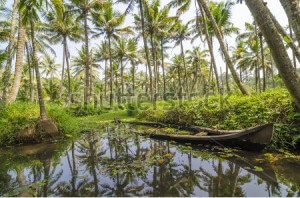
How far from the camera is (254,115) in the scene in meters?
7.96

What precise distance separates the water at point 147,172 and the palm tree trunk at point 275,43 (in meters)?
2.09

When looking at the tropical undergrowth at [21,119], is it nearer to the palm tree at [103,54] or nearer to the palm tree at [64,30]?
the palm tree at [64,30]

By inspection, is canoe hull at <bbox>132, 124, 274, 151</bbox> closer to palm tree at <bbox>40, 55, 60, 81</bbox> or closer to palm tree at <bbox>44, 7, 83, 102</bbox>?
palm tree at <bbox>44, 7, 83, 102</bbox>

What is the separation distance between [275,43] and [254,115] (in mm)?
3375

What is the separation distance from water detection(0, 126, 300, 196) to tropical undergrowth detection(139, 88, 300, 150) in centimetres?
111

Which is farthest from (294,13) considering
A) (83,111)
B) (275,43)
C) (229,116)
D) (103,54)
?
(103,54)

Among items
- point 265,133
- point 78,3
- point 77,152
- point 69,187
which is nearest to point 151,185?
point 69,187

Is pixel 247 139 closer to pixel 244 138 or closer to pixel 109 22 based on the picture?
pixel 244 138

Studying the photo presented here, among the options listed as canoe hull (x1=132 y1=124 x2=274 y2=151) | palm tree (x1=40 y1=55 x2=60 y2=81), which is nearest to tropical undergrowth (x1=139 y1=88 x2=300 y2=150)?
canoe hull (x1=132 y1=124 x2=274 y2=151)

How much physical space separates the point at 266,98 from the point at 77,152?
738cm

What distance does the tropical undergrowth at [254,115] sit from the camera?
6633 mm

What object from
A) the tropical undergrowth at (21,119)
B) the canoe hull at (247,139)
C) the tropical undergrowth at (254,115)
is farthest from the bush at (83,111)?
the canoe hull at (247,139)

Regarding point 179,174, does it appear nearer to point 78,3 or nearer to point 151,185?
point 151,185

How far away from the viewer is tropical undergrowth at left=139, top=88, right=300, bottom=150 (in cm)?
663
